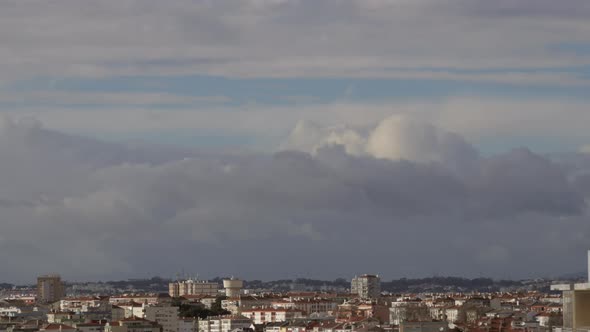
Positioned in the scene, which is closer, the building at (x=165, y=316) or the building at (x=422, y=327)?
the building at (x=422, y=327)

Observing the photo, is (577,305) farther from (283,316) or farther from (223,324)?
(283,316)

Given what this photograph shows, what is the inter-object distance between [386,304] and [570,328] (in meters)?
159

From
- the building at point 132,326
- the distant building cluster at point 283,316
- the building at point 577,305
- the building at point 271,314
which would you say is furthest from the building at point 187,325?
the building at point 577,305

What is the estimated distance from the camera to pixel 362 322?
145 m

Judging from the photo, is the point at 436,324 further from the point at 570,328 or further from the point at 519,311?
the point at 570,328

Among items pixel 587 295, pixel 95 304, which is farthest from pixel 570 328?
pixel 95 304

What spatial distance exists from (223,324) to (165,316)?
5.25 meters

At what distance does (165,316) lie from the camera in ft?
528

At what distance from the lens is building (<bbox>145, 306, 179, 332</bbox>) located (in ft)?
520

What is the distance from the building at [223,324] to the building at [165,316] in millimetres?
2254

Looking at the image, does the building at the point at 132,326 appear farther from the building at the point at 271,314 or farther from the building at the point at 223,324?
the building at the point at 271,314

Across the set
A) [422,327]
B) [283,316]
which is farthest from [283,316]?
[422,327]

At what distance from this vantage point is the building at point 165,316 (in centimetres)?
15838

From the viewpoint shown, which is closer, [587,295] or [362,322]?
[587,295]
